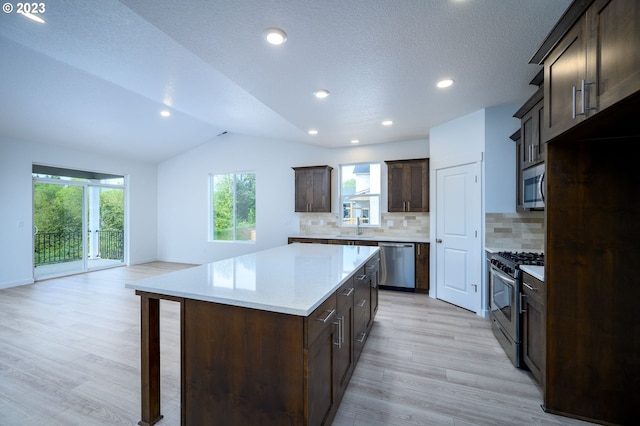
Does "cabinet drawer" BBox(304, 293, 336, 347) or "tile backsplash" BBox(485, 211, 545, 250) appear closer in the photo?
"cabinet drawer" BBox(304, 293, 336, 347)

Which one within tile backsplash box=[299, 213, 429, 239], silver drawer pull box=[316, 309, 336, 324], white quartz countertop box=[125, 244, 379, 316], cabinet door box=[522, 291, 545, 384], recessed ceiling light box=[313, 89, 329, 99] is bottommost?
cabinet door box=[522, 291, 545, 384]

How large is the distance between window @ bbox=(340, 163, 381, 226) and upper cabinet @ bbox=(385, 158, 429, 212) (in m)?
0.49

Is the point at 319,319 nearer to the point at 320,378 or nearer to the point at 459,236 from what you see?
the point at 320,378

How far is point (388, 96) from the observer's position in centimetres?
306

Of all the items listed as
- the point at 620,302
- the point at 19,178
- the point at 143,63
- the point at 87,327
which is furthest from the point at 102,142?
the point at 620,302

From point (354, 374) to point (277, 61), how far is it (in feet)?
9.05

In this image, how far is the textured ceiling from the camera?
5.85 feet

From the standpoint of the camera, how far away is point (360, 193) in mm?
5445

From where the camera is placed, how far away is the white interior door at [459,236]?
357 cm

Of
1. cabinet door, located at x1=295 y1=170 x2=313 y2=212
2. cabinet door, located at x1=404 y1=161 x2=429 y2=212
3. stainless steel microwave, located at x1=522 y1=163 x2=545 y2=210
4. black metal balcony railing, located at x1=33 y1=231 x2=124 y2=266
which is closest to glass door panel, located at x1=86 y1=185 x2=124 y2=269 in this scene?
black metal balcony railing, located at x1=33 y1=231 x2=124 y2=266

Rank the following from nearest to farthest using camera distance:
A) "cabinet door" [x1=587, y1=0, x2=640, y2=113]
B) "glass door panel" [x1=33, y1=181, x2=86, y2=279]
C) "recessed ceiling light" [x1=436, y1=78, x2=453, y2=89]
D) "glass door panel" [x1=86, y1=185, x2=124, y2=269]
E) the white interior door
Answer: "cabinet door" [x1=587, y1=0, x2=640, y2=113] → "recessed ceiling light" [x1=436, y1=78, x2=453, y2=89] → the white interior door → "glass door panel" [x1=33, y1=181, x2=86, y2=279] → "glass door panel" [x1=86, y1=185, x2=124, y2=269]

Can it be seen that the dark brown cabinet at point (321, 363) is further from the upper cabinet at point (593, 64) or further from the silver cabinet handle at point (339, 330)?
the upper cabinet at point (593, 64)

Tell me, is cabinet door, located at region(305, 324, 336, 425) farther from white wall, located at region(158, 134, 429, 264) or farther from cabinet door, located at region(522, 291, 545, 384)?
white wall, located at region(158, 134, 429, 264)

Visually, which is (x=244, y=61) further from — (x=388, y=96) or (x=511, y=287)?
(x=511, y=287)
